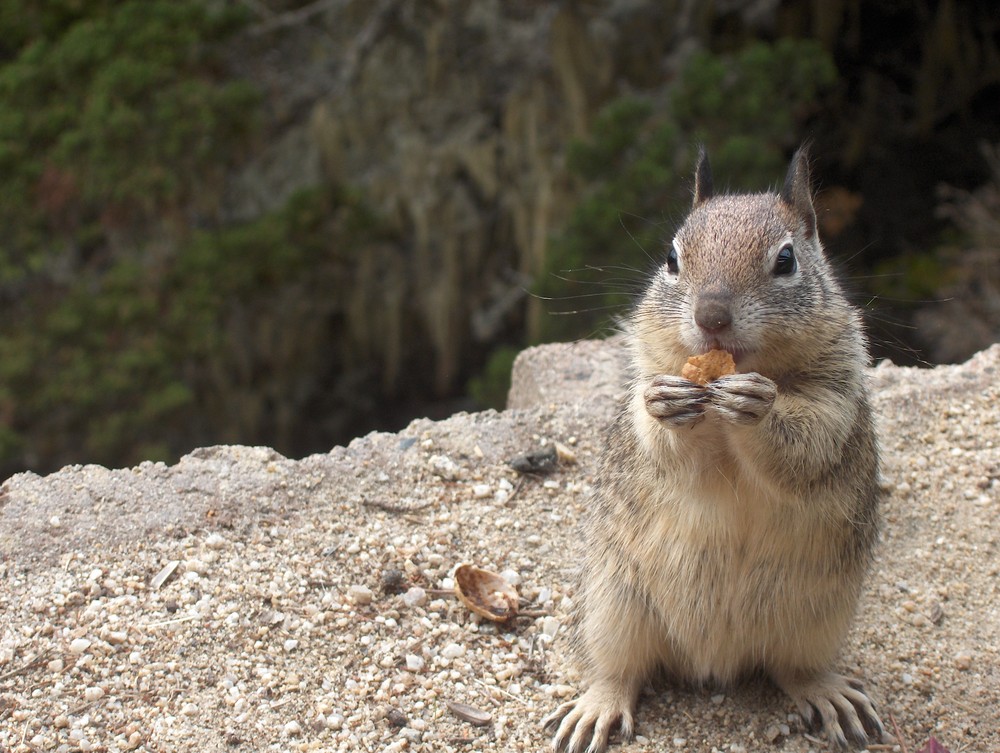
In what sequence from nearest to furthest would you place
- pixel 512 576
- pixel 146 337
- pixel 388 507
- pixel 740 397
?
1. pixel 740 397
2. pixel 512 576
3. pixel 388 507
4. pixel 146 337

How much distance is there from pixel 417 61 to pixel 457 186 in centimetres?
123

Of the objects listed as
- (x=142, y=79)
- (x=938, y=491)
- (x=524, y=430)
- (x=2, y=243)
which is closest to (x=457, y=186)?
(x=142, y=79)

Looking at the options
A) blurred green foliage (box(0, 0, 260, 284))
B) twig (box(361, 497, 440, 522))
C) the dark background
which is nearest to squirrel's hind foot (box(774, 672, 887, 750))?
twig (box(361, 497, 440, 522))

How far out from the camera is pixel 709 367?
3.04 m

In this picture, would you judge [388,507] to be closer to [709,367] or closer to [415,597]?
[415,597]

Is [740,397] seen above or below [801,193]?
below

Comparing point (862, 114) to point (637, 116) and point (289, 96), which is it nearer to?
point (637, 116)

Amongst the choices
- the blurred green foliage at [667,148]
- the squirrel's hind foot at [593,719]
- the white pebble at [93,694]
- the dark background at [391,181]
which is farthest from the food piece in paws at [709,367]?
the blurred green foliage at [667,148]

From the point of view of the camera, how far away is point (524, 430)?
4.83 m

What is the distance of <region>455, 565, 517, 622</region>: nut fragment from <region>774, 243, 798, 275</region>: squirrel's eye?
1.50m

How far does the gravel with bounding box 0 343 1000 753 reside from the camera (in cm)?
343

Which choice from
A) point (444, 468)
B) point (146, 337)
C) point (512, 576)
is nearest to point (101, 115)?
point (146, 337)

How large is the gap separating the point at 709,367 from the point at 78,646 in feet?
7.03

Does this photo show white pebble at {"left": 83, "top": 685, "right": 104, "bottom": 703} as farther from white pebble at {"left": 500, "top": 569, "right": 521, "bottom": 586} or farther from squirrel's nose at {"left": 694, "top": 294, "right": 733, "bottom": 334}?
squirrel's nose at {"left": 694, "top": 294, "right": 733, "bottom": 334}
